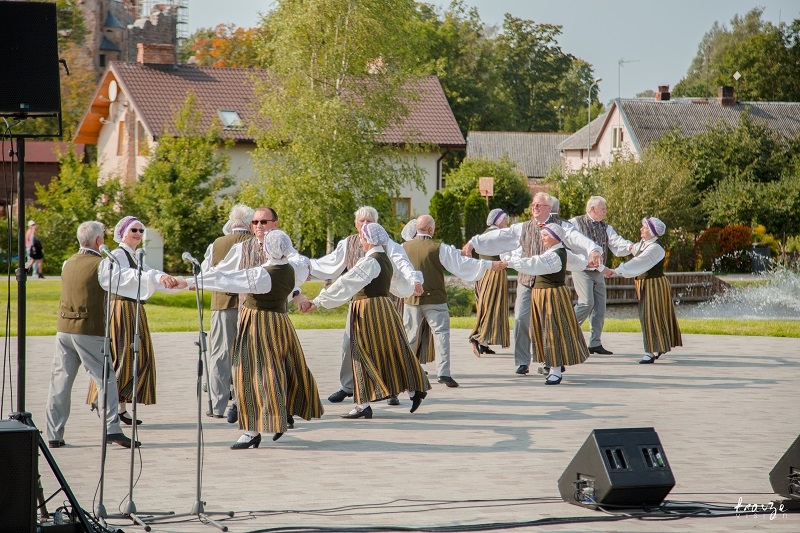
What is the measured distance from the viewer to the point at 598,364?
543 inches

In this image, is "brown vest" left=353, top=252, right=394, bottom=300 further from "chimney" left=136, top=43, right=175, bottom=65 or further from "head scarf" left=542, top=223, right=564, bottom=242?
"chimney" left=136, top=43, right=175, bottom=65

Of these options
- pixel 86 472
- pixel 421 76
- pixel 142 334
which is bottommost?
pixel 86 472

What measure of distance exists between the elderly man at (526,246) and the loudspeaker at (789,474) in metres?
5.61

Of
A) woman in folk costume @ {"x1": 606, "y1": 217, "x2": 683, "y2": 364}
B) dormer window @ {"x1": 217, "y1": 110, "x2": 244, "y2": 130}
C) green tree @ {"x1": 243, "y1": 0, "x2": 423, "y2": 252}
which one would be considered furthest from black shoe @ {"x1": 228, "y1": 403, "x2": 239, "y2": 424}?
dormer window @ {"x1": 217, "y1": 110, "x2": 244, "y2": 130}

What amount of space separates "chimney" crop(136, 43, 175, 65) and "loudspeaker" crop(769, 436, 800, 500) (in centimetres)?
3807

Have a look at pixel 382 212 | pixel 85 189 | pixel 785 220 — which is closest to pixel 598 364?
pixel 382 212

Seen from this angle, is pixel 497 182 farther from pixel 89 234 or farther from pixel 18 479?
pixel 18 479

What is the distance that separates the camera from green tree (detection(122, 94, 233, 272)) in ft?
93.5

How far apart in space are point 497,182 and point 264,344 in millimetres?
41264

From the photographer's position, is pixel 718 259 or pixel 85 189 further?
pixel 718 259

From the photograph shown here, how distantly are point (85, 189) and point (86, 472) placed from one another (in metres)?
22.5

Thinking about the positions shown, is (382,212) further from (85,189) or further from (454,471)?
(454,471)

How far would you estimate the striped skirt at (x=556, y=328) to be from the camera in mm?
11547

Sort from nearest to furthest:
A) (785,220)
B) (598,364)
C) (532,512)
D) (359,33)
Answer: (532,512), (598,364), (359,33), (785,220)
